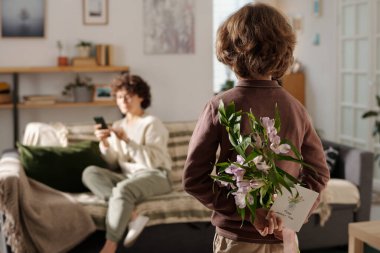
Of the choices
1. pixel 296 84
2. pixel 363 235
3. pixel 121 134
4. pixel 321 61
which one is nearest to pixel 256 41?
pixel 363 235

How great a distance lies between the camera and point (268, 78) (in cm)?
158

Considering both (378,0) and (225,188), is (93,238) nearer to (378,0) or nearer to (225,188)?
(225,188)

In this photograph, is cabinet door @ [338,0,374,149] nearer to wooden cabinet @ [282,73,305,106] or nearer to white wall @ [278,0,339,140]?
white wall @ [278,0,339,140]

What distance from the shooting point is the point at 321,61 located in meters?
6.86

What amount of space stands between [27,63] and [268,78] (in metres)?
4.31

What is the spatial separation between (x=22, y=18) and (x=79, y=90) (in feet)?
2.59

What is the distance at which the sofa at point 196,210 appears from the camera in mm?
3520

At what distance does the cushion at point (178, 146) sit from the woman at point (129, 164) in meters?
0.26

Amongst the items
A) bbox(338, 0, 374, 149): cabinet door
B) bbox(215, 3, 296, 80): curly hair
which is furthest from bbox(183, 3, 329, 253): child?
bbox(338, 0, 374, 149): cabinet door

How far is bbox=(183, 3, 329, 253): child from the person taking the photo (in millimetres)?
1505

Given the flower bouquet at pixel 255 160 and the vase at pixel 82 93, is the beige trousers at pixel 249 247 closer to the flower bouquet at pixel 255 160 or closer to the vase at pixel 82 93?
the flower bouquet at pixel 255 160

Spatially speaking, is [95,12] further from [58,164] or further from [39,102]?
[58,164]

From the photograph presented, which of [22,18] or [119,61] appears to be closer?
[22,18]

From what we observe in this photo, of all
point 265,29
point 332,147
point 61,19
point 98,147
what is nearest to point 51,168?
point 98,147
